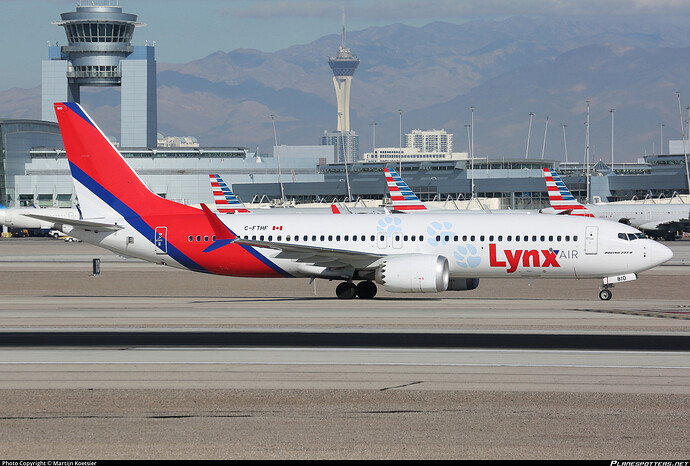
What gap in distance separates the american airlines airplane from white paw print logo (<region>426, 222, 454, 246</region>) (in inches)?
1.6

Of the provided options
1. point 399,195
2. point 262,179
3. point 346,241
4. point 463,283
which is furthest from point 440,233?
point 262,179

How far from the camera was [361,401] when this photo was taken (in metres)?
16.9

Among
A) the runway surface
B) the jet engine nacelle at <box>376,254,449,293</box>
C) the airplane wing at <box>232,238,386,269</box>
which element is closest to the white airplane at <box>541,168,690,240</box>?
the airplane wing at <box>232,238,386,269</box>

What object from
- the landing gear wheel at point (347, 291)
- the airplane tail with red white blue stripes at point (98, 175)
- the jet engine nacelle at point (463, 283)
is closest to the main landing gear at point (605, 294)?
the jet engine nacelle at point (463, 283)

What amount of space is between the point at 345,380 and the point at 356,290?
20.1 meters

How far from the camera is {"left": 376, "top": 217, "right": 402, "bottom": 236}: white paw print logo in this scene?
39156 millimetres

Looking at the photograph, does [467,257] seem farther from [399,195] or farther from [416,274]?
[399,195]

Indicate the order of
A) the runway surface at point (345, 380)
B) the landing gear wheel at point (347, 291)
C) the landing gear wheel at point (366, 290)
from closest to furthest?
the runway surface at point (345, 380), the landing gear wheel at point (347, 291), the landing gear wheel at point (366, 290)

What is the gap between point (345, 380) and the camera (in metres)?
18.8

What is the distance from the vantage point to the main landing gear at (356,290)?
3888 cm

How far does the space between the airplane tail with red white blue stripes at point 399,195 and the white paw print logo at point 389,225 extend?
52.1m

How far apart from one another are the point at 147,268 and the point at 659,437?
167ft

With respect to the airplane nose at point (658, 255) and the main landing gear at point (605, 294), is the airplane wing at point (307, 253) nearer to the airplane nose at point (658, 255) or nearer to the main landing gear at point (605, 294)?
the main landing gear at point (605, 294)

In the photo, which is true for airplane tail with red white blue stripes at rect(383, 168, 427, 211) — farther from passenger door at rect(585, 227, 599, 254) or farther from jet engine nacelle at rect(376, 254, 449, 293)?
jet engine nacelle at rect(376, 254, 449, 293)
